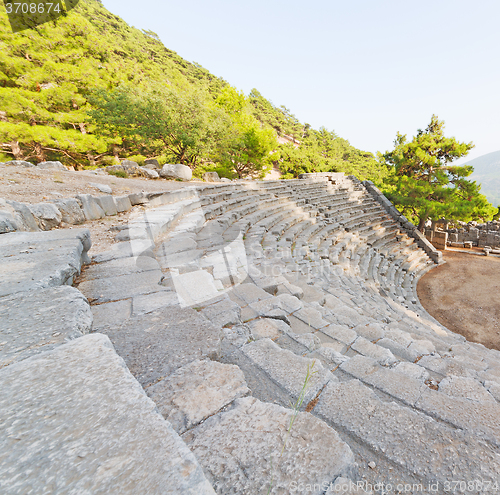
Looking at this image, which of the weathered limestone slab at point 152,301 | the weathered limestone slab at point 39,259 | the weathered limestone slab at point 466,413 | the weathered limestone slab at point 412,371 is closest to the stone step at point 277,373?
the weathered limestone slab at point 466,413

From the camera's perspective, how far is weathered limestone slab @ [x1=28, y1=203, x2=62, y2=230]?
304 cm

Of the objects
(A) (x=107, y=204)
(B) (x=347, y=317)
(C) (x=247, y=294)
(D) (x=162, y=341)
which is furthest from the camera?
(A) (x=107, y=204)

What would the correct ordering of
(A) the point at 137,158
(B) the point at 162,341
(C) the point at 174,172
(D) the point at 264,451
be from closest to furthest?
(D) the point at 264,451 < (B) the point at 162,341 < (C) the point at 174,172 < (A) the point at 137,158

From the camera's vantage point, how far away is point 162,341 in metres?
1.34

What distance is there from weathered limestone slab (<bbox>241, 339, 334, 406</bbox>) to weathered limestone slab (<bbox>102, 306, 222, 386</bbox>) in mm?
337

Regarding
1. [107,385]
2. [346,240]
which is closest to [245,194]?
[346,240]

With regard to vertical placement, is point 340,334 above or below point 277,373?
below

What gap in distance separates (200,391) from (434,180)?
14675 mm

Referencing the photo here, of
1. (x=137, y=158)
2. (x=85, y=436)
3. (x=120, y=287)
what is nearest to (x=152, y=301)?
(x=120, y=287)

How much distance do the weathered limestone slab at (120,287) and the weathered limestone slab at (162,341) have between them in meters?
0.39

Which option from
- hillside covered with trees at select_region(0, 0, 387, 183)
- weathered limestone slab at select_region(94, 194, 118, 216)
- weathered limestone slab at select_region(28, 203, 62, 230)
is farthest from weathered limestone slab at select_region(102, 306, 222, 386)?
hillside covered with trees at select_region(0, 0, 387, 183)

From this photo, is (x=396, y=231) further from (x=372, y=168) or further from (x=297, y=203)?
(x=372, y=168)

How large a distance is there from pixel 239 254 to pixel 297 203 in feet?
19.6

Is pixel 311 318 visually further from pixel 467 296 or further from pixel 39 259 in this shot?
pixel 467 296
